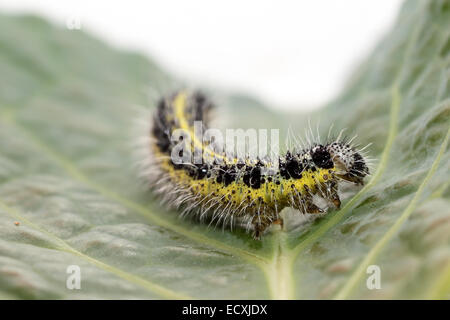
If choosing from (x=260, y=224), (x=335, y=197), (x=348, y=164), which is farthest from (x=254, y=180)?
(x=348, y=164)

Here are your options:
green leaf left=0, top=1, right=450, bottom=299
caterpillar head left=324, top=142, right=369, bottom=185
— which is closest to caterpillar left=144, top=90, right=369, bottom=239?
caterpillar head left=324, top=142, right=369, bottom=185

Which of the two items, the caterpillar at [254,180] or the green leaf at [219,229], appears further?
the caterpillar at [254,180]

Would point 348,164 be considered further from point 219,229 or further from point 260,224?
point 219,229

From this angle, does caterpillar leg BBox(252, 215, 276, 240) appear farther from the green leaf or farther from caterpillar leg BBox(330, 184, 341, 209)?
caterpillar leg BBox(330, 184, 341, 209)

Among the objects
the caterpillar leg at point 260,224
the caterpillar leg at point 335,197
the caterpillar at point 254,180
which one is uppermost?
the caterpillar at point 254,180

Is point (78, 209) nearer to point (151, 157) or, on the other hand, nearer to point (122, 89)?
point (151, 157)

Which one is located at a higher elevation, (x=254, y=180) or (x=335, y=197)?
(x=254, y=180)

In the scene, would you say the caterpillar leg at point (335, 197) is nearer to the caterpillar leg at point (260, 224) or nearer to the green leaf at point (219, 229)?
the green leaf at point (219, 229)

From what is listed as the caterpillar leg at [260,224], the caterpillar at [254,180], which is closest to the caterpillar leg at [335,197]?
the caterpillar at [254,180]
